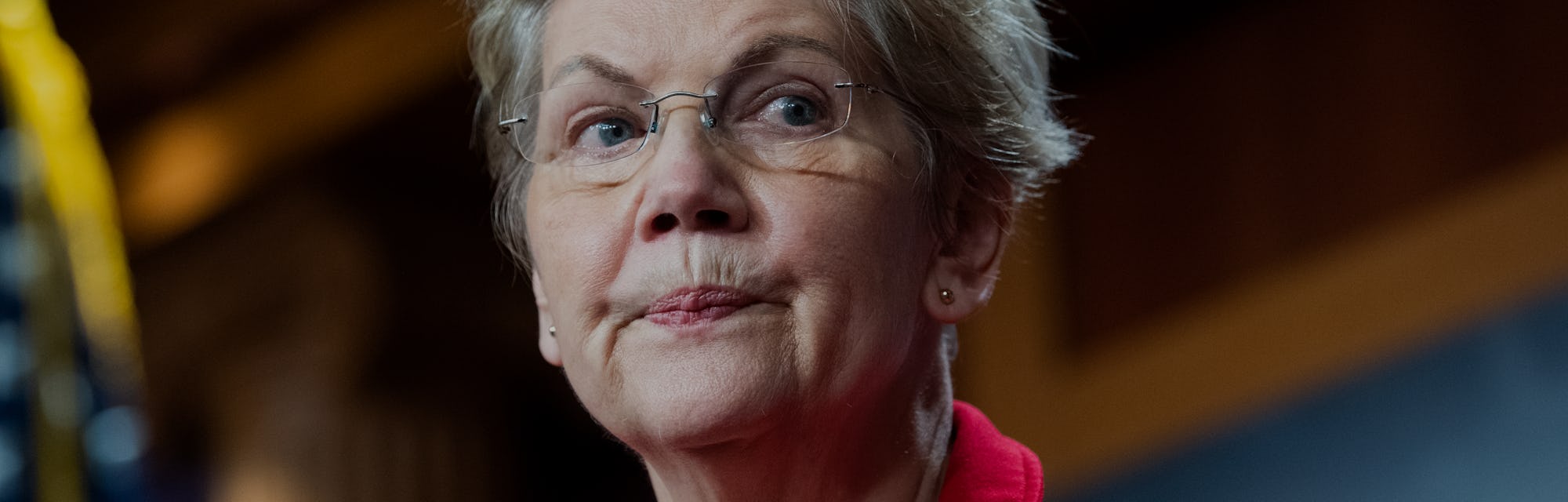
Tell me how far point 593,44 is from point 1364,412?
250 cm

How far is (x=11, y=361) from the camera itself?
6.84 feet

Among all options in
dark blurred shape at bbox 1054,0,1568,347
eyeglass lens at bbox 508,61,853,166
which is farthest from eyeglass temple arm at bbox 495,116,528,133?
dark blurred shape at bbox 1054,0,1568,347

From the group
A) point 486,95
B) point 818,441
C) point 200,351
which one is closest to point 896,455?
point 818,441

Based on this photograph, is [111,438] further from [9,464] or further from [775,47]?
[775,47]

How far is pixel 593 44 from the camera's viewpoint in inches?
56.2

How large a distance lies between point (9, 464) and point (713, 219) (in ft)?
3.92

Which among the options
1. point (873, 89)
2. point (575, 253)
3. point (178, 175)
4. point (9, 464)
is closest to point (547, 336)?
point (575, 253)

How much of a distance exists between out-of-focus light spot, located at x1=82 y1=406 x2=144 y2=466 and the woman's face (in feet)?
3.55

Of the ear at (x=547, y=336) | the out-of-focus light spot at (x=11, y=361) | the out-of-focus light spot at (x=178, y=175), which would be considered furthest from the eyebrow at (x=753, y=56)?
the out-of-focus light spot at (x=178, y=175)

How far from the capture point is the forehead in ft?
4.48

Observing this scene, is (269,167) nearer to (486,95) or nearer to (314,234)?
(314,234)

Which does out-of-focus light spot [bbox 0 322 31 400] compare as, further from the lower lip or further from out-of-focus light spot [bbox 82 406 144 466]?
the lower lip

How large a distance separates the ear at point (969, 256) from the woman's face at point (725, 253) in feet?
0.07

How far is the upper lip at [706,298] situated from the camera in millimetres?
1285
